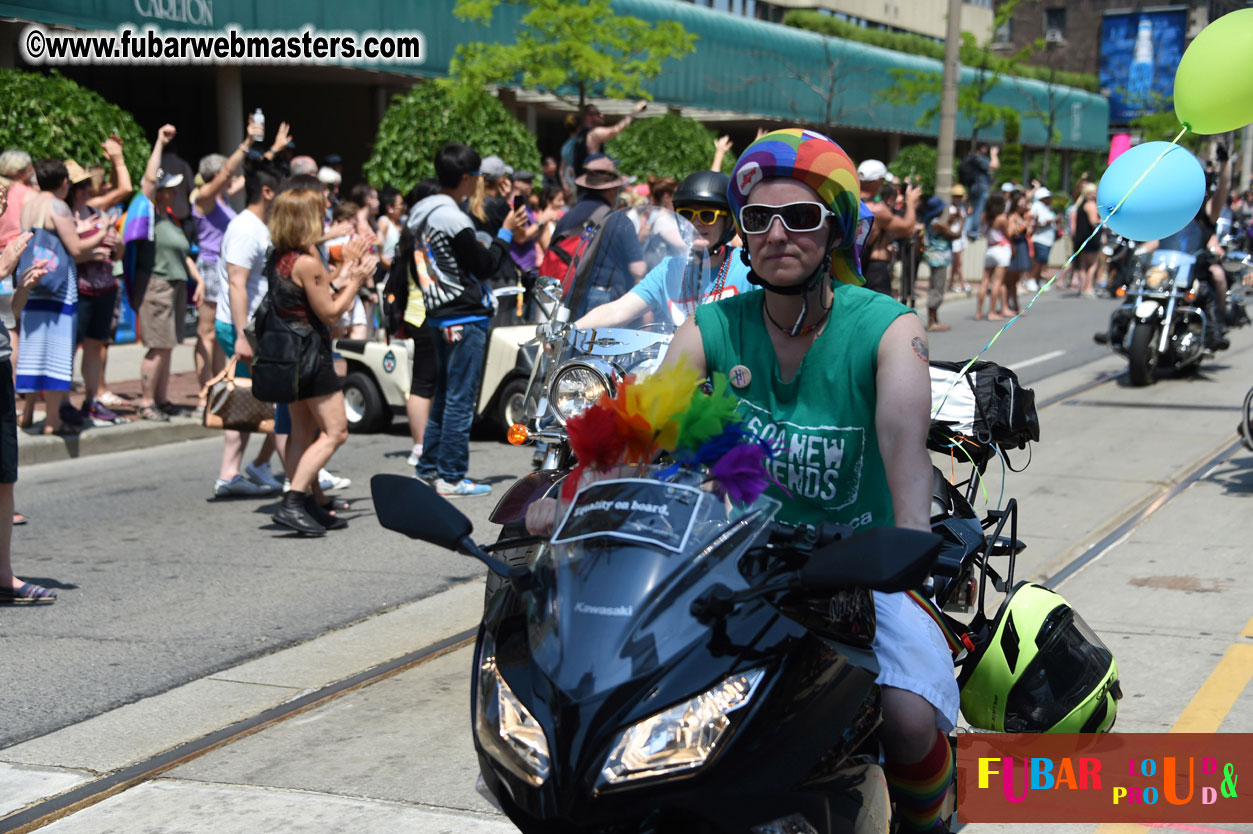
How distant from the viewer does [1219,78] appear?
498 centimetres

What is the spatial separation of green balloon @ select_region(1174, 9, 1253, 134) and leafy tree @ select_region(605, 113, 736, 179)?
17.9 metres

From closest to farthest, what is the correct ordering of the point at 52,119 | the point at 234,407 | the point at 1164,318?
1. the point at 234,407
2. the point at 1164,318
3. the point at 52,119

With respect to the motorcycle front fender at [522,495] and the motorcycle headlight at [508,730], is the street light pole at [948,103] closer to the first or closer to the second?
the motorcycle front fender at [522,495]

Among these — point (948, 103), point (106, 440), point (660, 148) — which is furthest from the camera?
point (660, 148)

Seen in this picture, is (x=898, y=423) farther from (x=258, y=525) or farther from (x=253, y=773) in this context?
(x=258, y=525)

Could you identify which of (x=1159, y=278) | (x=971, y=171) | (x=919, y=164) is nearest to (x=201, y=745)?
(x=1159, y=278)

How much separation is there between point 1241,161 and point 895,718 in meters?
51.3

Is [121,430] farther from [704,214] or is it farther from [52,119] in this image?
[704,214]

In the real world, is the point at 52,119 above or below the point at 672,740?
above

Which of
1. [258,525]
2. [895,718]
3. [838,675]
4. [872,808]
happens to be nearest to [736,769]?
[838,675]

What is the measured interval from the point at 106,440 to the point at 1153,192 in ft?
26.5

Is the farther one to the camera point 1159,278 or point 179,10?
point 179,10

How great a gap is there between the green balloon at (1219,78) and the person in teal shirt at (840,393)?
263 cm

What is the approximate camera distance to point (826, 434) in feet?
9.61
